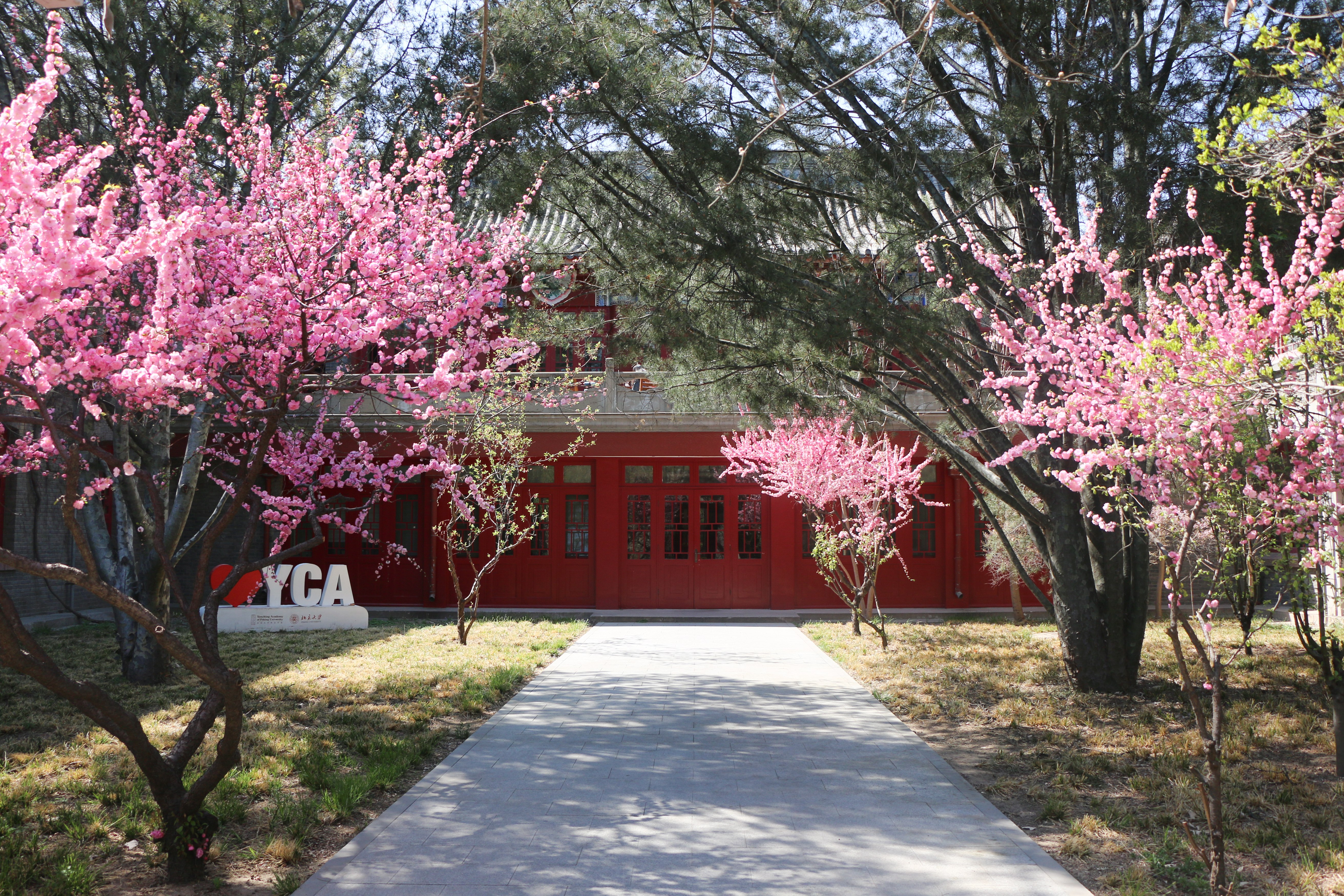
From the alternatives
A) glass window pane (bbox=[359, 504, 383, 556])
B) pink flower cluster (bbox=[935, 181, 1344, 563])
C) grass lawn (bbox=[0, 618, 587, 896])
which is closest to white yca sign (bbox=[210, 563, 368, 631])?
glass window pane (bbox=[359, 504, 383, 556])

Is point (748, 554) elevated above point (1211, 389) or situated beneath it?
situated beneath

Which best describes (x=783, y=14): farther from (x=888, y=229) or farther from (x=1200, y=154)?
(x=1200, y=154)

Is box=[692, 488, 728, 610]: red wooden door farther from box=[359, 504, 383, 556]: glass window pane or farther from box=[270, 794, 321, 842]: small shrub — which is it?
box=[270, 794, 321, 842]: small shrub

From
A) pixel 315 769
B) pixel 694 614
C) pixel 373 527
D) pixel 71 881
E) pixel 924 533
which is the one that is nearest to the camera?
pixel 71 881

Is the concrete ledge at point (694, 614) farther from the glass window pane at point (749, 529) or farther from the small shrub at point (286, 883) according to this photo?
the small shrub at point (286, 883)

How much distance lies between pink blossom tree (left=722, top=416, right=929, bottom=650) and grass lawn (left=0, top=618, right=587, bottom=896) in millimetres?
3685

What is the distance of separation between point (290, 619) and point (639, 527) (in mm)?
5693

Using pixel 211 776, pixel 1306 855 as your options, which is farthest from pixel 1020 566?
pixel 211 776

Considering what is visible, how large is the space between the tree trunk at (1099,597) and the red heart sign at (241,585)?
10.4 m

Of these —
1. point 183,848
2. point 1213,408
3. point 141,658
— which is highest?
point 1213,408

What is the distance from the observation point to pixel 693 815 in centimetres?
505

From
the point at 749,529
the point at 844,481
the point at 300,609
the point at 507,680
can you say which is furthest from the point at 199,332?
the point at 749,529

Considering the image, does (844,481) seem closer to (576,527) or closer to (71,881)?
(576,527)

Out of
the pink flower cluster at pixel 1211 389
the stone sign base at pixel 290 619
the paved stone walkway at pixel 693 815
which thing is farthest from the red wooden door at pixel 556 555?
the pink flower cluster at pixel 1211 389
